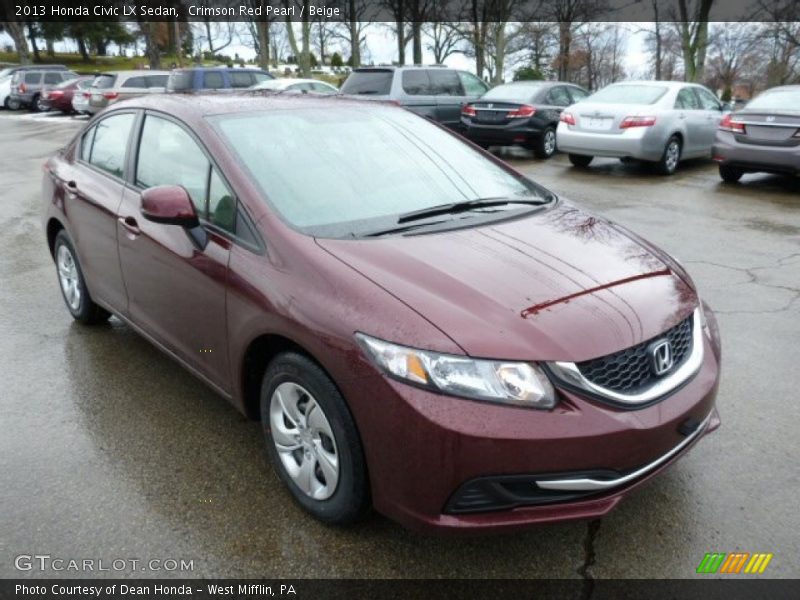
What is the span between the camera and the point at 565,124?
37.3 ft

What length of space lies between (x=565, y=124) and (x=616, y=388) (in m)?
9.88

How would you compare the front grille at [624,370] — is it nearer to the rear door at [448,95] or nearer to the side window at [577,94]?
the rear door at [448,95]

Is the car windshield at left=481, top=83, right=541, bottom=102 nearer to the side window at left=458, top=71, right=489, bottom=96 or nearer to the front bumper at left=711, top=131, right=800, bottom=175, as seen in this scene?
the side window at left=458, top=71, right=489, bottom=96

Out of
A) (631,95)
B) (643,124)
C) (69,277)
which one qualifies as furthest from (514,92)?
(69,277)

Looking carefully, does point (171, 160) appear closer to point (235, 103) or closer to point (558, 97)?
point (235, 103)

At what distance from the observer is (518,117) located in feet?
41.4

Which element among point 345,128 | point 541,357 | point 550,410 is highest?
point 345,128

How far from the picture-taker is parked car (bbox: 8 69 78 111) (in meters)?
27.5

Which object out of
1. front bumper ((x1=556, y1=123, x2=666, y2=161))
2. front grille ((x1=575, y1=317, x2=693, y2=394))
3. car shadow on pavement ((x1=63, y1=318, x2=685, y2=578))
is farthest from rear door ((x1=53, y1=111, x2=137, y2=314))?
front bumper ((x1=556, y1=123, x2=666, y2=161))

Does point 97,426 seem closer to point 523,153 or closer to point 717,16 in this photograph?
point 523,153

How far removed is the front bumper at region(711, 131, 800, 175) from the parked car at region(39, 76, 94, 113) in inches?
893

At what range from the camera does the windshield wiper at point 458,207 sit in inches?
118

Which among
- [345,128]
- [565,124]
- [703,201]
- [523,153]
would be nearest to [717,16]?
[523,153]

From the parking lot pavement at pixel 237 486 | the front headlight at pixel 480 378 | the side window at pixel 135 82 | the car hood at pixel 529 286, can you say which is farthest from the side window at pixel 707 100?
the side window at pixel 135 82
